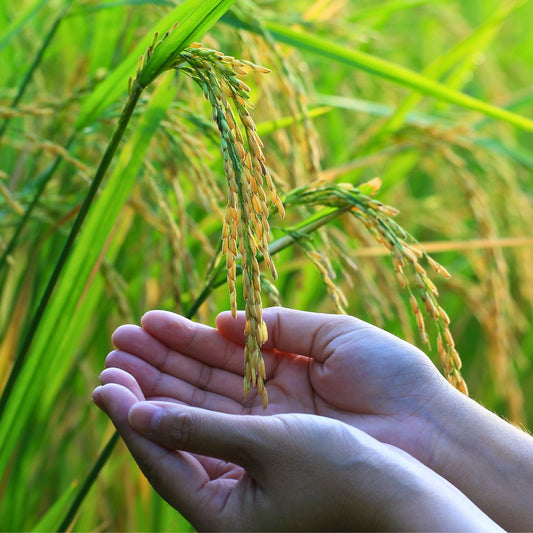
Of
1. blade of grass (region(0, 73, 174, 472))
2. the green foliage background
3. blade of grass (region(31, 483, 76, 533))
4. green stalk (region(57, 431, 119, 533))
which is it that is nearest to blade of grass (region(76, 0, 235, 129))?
the green foliage background

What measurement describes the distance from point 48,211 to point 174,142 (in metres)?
0.56

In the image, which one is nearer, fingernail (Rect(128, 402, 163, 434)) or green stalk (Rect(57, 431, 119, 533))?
fingernail (Rect(128, 402, 163, 434))

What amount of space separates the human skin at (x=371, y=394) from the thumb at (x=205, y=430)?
0.94 feet

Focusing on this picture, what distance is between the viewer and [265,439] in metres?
1.11

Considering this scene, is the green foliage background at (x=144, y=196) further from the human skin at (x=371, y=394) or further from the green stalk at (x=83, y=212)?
the human skin at (x=371, y=394)

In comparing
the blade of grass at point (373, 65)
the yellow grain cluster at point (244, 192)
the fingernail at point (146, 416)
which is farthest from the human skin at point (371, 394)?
the blade of grass at point (373, 65)

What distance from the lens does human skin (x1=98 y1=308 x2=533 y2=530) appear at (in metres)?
1.40

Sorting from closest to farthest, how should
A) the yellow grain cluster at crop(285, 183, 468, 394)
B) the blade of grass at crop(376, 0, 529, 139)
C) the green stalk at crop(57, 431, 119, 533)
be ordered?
the yellow grain cluster at crop(285, 183, 468, 394) < the green stalk at crop(57, 431, 119, 533) < the blade of grass at crop(376, 0, 529, 139)

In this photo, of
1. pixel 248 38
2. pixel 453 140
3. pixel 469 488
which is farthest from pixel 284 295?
pixel 469 488

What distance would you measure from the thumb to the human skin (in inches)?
11.3

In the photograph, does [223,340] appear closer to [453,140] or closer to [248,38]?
[248,38]

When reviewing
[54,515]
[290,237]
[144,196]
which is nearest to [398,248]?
[290,237]

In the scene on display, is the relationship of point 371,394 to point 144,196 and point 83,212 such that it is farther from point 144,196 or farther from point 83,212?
point 144,196

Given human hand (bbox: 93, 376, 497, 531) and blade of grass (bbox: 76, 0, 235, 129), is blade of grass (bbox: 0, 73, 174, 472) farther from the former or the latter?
human hand (bbox: 93, 376, 497, 531)
